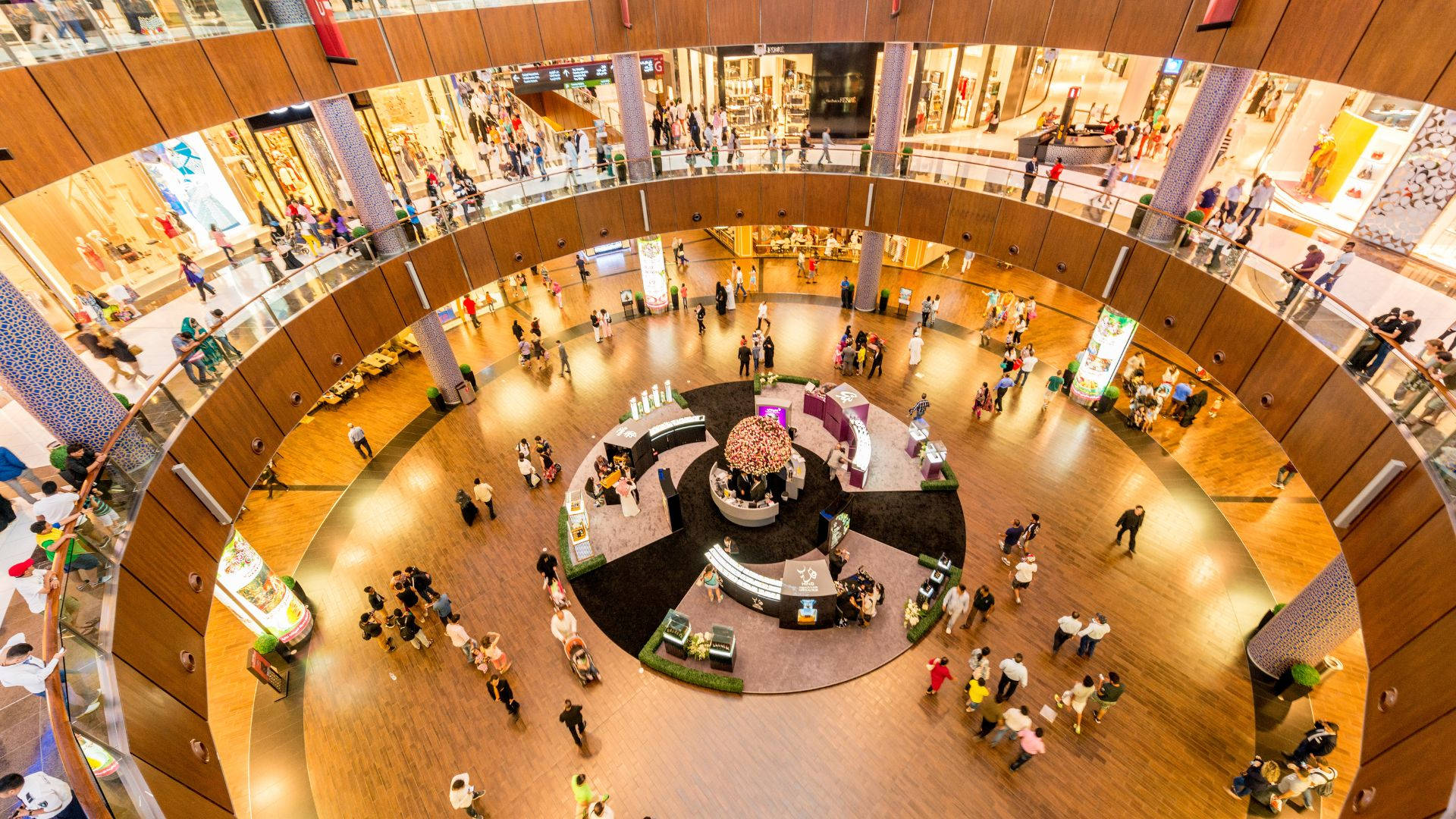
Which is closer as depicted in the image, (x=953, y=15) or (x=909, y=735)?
(x=909, y=735)

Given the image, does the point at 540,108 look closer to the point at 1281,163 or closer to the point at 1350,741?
the point at 1281,163

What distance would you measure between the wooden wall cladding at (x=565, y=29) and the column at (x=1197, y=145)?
572 inches

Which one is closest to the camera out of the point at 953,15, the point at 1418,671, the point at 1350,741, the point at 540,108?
the point at 1418,671

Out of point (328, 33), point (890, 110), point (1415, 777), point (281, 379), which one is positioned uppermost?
point (328, 33)

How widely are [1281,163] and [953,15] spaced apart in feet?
40.9

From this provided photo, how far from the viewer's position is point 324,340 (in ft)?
40.2

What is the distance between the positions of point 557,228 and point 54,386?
1170cm

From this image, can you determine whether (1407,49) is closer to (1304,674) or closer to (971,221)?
(971,221)

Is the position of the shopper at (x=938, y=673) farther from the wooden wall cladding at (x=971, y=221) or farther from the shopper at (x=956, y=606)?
the wooden wall cladding at (x=971, y=221)

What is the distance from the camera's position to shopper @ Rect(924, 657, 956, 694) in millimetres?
10188

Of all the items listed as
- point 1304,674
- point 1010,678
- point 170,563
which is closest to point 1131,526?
point 1304,674

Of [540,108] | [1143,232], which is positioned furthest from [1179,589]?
[540,108]

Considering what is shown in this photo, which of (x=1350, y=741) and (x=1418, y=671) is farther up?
(x=1418, y=671)

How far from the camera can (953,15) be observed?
1472 cm
